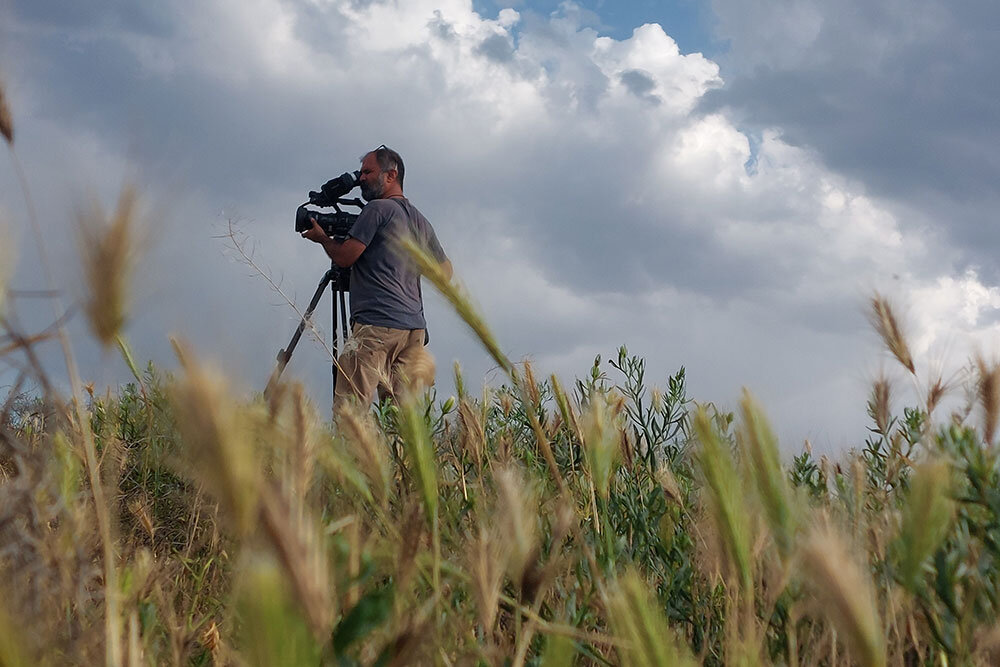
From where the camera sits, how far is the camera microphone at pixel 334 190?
5.81 meters

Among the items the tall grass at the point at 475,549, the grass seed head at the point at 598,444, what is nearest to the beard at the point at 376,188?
the tall grass at the point at 475,549

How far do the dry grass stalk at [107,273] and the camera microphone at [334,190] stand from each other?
5011 millimetres

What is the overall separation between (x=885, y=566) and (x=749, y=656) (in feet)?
1.46

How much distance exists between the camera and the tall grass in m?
0.59

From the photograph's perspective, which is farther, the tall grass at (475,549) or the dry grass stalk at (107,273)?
the dry grass stalk at (107,273)

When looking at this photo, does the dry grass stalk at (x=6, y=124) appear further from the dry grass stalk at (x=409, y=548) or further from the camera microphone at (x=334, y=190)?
the camera microphone at (x=334, y=190)

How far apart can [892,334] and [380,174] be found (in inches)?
163

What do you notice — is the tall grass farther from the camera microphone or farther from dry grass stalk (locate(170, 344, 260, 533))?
the camera microphone

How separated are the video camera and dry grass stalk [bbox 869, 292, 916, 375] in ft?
13.3

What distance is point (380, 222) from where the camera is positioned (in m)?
5.09

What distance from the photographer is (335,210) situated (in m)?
5.86

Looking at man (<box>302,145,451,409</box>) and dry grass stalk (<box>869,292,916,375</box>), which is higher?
man (<box>302,145,451,409</box>)

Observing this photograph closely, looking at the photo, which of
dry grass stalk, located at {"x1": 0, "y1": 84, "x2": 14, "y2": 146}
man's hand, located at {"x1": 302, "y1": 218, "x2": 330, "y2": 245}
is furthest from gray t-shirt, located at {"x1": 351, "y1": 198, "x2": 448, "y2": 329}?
dry grass stalk, located at {"x1": 0, "y1": 84, "x2": 14, "y2": 146}

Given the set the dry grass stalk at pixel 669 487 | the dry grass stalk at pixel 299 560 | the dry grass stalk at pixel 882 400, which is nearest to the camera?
the dry grass stalk at pixel 299 560
